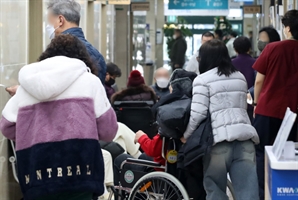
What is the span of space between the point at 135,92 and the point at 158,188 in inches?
119

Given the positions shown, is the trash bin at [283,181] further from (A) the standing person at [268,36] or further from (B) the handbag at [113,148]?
(A) the standing person at [268,36]

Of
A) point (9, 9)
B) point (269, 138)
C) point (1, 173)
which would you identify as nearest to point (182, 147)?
point (269, 138)

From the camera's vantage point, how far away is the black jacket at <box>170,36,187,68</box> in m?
21.9

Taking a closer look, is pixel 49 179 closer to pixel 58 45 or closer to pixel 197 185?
pixel 58 45

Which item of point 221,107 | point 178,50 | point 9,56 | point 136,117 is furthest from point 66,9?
point 178,50

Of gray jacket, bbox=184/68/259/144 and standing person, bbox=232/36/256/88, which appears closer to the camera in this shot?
gray jacket, bbox=184/68/259/144

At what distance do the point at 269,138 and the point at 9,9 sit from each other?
9.06ft

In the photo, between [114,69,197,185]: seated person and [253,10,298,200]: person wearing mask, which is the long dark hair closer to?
[114,69,197,185]: seated person

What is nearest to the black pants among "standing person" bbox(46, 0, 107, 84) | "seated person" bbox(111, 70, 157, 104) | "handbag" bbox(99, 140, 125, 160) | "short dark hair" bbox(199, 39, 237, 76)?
"short dark hair" bbox(199, 39, 237, 76)

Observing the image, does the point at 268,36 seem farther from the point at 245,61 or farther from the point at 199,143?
the point at 199,143

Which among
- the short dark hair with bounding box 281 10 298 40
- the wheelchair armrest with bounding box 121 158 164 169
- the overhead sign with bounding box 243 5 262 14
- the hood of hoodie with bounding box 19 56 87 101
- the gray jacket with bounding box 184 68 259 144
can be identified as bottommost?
the wheelchair armrest with bounding box 121 158 164 169

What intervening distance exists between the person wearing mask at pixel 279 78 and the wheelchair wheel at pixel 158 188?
112 centimetres

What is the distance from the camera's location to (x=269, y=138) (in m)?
6.61

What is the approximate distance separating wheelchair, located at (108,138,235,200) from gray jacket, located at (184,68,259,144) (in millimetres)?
579
